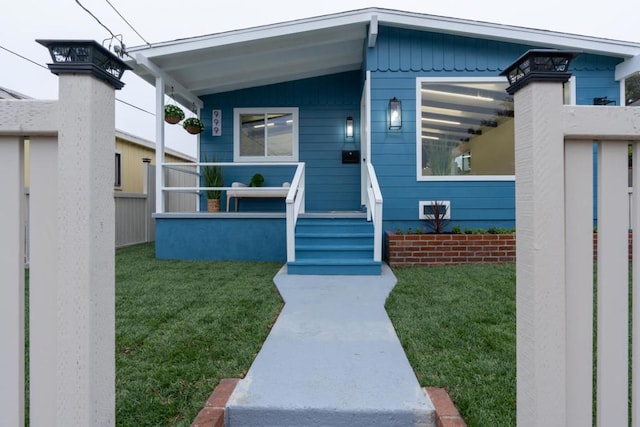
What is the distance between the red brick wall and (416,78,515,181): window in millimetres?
1050

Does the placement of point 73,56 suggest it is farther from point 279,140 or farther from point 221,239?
point 279,140

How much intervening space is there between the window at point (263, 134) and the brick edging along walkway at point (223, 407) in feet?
18.8

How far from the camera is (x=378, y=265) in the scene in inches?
168

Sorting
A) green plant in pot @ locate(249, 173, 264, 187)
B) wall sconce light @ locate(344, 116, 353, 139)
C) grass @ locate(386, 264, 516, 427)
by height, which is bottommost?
grass @ locate(386, 264, 516, 427)

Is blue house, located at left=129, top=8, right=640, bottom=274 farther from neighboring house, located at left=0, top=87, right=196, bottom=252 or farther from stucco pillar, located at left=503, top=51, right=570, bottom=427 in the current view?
stucco pillar, located at left=503, top=51, right=570, bottom=427

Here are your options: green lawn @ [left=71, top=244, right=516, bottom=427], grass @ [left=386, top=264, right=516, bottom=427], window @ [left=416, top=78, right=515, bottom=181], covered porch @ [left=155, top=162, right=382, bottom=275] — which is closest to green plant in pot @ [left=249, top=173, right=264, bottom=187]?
covered porch @ [left=155, top=162, right=382, bottom=275]

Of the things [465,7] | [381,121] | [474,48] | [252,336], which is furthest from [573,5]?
[252,336]

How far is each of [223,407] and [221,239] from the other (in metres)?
4.29

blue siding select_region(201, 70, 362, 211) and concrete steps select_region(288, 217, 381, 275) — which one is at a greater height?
blue siding select_region(201, 70, 362, 211)

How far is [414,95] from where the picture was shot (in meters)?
5.53

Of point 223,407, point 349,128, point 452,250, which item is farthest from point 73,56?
point 349,128

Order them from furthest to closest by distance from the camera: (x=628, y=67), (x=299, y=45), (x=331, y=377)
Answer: (x=299, y=45) < (x=628, y=67) < (x=331, y=377)

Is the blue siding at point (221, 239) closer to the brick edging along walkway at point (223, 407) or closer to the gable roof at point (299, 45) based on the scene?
the gable roof at point (299, 45)

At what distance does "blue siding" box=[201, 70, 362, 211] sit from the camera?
705cm
